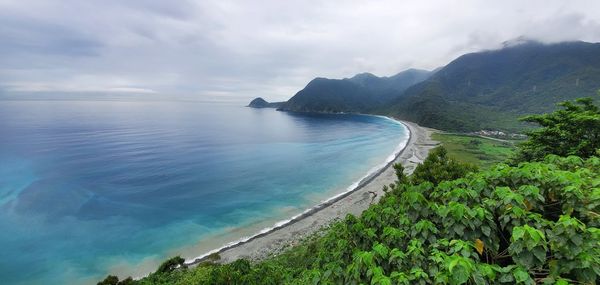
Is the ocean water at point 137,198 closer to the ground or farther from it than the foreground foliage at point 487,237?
closer to the ground

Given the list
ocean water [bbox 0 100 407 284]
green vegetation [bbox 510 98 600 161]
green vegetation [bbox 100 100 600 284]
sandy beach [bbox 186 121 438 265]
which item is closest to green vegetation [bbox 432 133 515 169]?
ocean water [bbox 0 100 407 284]

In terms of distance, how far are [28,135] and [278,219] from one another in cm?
12849

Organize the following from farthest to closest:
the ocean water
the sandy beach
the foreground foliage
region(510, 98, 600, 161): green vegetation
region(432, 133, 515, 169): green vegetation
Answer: region(432, 133, 515, 169): green vegetation < the ocean water < the sandy beach < region(510, 98, 600, 161): green vegetation < the foreground foliage

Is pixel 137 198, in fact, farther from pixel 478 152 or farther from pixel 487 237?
pixel 478 152

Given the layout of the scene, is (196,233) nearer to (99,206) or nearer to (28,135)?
(99,206)

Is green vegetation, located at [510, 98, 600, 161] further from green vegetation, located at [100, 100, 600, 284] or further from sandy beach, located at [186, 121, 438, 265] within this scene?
sandy beach, located at [186, 121, 438, 265]

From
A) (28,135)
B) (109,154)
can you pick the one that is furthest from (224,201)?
(28,135)

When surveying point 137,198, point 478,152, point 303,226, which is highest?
point 478,152

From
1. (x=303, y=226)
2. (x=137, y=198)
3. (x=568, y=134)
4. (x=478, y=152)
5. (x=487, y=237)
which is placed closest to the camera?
(x=487, y=237)

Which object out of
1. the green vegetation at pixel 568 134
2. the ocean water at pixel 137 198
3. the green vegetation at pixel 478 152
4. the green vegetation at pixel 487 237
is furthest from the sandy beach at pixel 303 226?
the green vegetation at pixel 478 152

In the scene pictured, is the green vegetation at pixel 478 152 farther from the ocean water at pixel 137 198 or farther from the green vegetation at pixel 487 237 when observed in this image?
the green vegetation at pixel 487 237

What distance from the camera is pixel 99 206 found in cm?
4534

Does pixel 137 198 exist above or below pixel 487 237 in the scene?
below

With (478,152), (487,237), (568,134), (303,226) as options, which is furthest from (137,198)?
(478,152)
